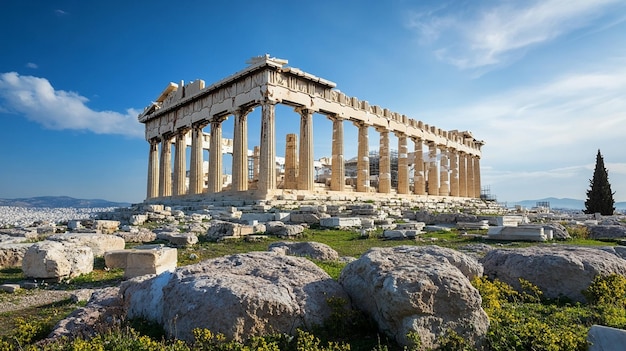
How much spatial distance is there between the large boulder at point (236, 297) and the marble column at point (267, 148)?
19.0 m

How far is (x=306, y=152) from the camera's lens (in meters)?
26.0

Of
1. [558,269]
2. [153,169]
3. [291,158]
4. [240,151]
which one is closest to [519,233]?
[558,269]

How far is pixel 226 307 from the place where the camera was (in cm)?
371

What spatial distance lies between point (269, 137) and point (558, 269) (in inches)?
782

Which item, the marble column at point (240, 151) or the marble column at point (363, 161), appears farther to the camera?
the marble column at point (363, 161)

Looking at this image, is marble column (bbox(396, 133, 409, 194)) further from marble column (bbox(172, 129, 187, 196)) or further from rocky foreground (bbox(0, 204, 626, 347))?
rocky foreground (bbox(0, 204, 626, 347))

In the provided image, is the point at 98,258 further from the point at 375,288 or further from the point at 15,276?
the point at 375,288

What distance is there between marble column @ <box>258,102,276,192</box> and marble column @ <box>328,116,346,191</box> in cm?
574

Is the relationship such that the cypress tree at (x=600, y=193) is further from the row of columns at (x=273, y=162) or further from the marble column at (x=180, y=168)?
the marble column at (x=180, y=168)

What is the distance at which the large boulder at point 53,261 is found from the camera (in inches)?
288

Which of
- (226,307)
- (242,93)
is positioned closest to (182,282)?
(226,307)

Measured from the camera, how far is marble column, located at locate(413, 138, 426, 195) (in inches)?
1422

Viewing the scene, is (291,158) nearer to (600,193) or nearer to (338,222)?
(338,222)

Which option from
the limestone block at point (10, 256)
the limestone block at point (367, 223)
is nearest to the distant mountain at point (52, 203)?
the limestone block at point (367, 223)
